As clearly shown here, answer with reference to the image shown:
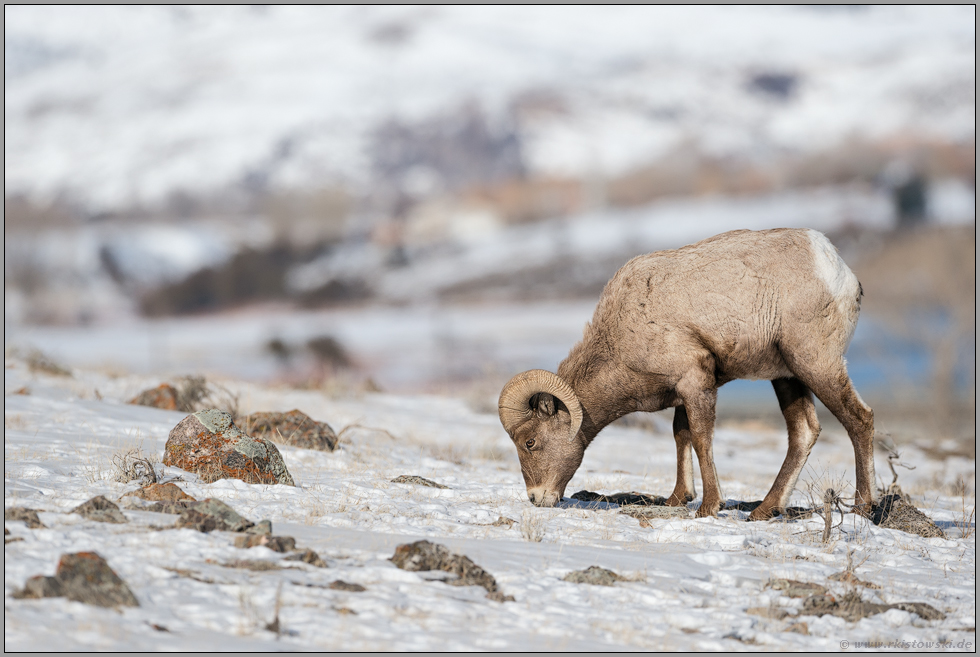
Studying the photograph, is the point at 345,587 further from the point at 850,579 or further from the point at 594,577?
the point at 850,579

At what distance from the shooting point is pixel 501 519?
7.32 metres

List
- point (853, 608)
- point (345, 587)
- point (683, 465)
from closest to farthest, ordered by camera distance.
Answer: point (345, 587), point (853, 608), point (683, 465)

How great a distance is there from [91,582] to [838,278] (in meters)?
6.38

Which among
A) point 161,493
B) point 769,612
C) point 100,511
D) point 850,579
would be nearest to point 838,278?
point 850,579

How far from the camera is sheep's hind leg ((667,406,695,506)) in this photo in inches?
348

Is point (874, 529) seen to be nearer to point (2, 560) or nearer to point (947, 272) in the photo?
point (2, 560)

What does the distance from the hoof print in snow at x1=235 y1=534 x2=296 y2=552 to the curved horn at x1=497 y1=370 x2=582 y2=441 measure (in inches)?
121

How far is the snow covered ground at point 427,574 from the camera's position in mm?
4688

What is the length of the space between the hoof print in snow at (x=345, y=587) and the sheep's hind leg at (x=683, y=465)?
426cm

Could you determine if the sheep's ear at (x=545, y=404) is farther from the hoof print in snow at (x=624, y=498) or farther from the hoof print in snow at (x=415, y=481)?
the hoof print in snow at (x=415, y=481)

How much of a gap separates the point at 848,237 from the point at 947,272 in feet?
53.4

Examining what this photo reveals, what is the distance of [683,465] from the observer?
29.3 ft

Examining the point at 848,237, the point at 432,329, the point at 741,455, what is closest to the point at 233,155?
the point at 432,329


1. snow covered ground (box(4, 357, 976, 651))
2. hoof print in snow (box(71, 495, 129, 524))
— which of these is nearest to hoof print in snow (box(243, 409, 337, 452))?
snow covered ground (box(4, 357, 976, 651))
